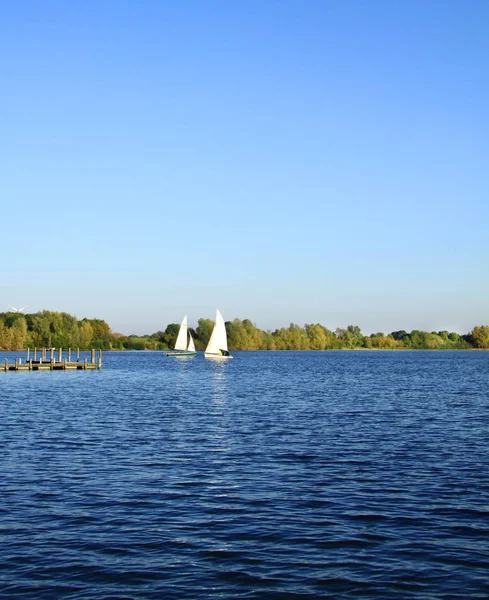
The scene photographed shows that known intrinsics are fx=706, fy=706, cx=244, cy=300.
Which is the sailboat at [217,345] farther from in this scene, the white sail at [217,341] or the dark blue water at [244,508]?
the dark blue water at [244,508]

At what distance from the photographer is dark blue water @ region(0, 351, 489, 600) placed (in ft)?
54.6

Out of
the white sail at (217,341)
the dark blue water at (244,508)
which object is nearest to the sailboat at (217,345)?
the white sail at (217,341)

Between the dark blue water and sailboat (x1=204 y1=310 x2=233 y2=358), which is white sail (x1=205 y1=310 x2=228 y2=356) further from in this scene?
the dark blue water

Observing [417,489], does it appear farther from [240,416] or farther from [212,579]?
[240,416]

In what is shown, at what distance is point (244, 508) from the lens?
23.2 metres

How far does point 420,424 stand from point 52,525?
30392 millimetres

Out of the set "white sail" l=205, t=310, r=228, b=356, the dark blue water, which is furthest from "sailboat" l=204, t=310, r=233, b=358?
→ the dark blue water

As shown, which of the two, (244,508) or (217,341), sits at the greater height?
(217,341)

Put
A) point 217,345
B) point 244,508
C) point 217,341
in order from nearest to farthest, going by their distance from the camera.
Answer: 1. point 244,508
2. point 217,341
3. point 217,345

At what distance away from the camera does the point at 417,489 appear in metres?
25.8

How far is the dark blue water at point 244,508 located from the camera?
16.6 meters

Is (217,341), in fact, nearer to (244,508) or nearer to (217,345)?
(217,345)

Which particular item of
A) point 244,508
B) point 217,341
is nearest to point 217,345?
point 217,341

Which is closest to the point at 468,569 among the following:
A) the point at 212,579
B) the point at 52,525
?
the point at 212,579
